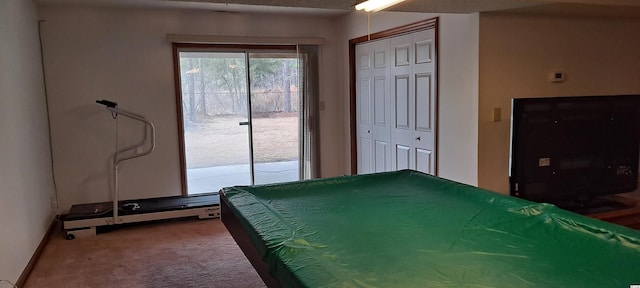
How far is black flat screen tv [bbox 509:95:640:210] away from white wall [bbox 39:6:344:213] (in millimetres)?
3065

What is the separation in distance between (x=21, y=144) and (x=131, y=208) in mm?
1203

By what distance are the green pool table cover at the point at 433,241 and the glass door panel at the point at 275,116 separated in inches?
108

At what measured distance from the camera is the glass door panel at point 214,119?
489 centimetres

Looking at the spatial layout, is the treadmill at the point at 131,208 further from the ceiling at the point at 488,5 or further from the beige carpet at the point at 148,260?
the ceiling at the point at 488,5

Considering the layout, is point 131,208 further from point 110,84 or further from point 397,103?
point 397,103

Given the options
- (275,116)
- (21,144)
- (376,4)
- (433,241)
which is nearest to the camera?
(433,241)

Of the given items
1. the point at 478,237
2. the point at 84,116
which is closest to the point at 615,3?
the point at 478,237

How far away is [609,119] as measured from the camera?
10.7ft

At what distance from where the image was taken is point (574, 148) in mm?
3223

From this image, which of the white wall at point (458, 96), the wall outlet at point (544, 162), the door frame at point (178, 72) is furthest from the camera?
the door frame at point (178, 72)

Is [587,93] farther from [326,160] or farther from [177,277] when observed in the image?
[177,277]

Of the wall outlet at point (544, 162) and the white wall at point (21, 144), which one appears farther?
the wall outlet at point (544, 162)

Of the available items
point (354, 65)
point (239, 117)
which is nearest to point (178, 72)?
point (239, 117)

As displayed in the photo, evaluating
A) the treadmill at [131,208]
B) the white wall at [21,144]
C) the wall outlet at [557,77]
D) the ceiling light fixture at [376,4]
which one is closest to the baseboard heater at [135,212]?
the treadmill at [131,208]
